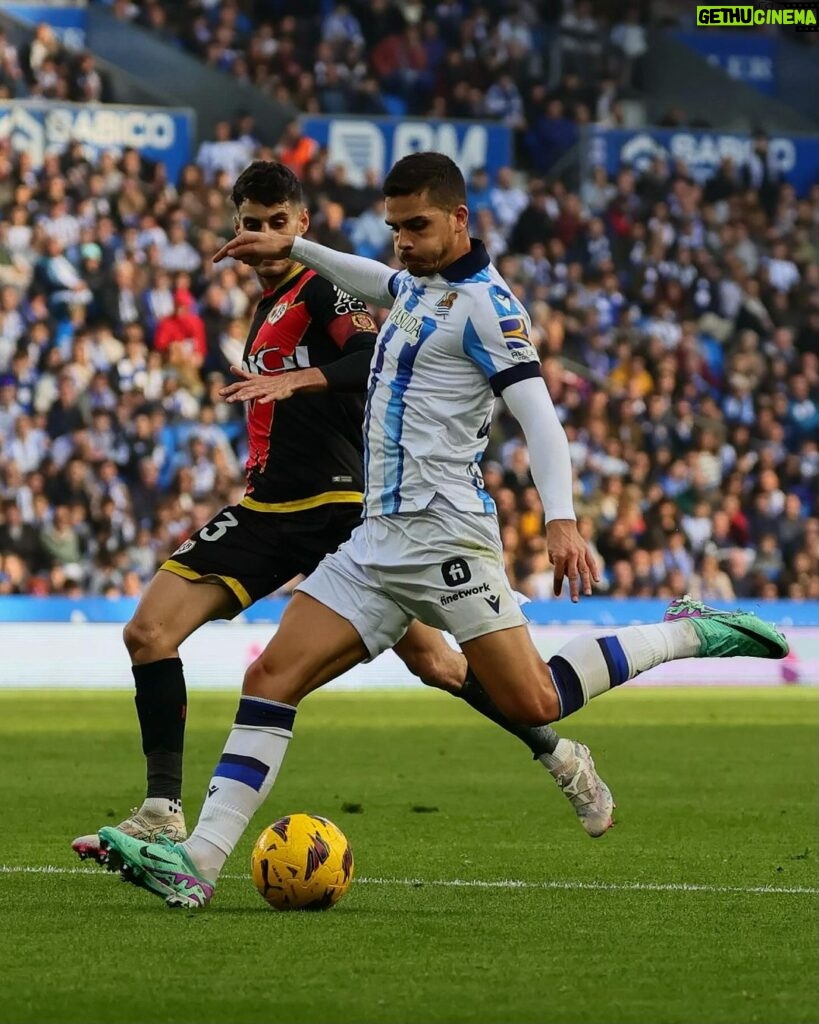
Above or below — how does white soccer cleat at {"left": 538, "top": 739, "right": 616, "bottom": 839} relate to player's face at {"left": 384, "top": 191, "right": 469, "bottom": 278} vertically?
below

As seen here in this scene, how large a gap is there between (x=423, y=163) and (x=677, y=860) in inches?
131

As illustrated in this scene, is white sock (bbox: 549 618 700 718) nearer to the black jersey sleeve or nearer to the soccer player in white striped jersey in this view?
the soccer player in white striped jersey

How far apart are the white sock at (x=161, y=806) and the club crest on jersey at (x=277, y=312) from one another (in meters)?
2.00

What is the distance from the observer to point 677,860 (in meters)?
8.52

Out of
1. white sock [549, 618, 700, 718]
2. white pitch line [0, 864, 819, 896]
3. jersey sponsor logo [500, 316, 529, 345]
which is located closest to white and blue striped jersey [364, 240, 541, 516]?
jersey sponsor logo [500, 316, 529, 345]

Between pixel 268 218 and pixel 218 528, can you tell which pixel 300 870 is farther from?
pixel 268 218

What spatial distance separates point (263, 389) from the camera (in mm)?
6996

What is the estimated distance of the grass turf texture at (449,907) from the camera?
5.16 m

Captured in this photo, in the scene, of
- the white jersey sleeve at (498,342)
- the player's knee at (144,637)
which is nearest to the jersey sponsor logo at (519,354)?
the white jersey sleeve at (498,342)

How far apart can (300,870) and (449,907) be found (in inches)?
21.1

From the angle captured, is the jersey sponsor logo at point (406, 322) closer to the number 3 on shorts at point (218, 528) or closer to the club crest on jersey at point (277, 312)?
the club crest on jersey at point (277, 312)

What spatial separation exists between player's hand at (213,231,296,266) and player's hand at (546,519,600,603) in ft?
5.44

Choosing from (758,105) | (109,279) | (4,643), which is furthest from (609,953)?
(758,105)

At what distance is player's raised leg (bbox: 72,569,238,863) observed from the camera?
776cm
